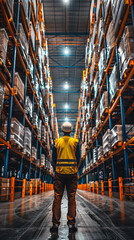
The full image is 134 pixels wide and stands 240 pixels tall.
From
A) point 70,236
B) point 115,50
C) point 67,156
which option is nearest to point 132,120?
point 115,50

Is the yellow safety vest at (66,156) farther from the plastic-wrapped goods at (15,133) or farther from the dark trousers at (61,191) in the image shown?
the plastic-wrapped goods at (15,133)

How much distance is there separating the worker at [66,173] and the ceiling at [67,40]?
1526cm

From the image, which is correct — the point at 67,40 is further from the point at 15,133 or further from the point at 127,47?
the point at 15,133

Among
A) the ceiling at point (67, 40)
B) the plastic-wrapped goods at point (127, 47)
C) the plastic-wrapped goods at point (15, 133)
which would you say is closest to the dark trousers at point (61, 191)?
the plastic-wrapped goods at point (127, 47)

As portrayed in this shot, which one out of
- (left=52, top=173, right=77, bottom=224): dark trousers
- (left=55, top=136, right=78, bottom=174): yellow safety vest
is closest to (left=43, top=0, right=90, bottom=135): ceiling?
(left=55, top=136, right=78, bottom=174): yellow safety vest

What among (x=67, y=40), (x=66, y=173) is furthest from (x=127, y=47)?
(x=67, y=40)

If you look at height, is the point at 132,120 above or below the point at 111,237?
above

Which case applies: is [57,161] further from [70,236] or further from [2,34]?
[2,34]

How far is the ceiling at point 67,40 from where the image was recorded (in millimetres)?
15508

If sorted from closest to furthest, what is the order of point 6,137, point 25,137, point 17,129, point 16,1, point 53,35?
point 6,137
point 17,129
point 16,1
point 25,137
point 53,35

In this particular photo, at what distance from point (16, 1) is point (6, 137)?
17.1ft

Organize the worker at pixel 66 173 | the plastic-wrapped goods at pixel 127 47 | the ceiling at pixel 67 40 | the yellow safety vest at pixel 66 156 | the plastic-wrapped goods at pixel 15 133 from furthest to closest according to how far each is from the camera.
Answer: the ceiling at pixel 67 40 → the plastic-wrapped goods at pixel 15 133 → the plastic-wrapped goods at pixel 127 47 → the yellow safety vest at pixel 66 156 → the worker at pixel 66 173

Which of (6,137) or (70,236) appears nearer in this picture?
(70,236)

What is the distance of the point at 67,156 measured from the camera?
2.59 meters
